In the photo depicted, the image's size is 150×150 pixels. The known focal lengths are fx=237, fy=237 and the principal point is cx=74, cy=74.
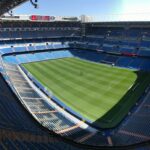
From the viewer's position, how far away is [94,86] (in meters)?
32.3

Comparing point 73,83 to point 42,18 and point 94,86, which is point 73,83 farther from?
point 42,18

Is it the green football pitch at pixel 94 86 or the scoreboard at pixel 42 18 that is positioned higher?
the scoreboard at pixel 42 18

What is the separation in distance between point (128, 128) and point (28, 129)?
904 centimetres

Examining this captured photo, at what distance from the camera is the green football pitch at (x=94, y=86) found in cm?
2417

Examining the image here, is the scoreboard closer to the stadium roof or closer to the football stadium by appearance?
the football stadium

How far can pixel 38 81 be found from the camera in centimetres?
3441

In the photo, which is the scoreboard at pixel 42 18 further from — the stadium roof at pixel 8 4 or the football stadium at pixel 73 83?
the stadium roof at pixel 8 4

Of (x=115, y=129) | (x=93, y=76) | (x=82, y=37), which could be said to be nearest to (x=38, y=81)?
(x=93, y=76)

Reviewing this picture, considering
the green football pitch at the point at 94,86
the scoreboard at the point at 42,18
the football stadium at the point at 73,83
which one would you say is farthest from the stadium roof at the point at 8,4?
the scoreboard at the point at 42,18

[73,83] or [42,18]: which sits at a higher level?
[42,18]

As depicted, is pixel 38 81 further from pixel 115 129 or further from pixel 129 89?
pixel 115 129

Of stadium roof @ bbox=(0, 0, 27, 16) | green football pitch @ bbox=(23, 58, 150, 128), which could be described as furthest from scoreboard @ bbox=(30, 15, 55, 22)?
stadium roof @ bbox=(0, 0, 27, 16)

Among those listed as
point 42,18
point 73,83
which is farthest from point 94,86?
point 42,18

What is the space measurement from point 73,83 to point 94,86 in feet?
10.5
